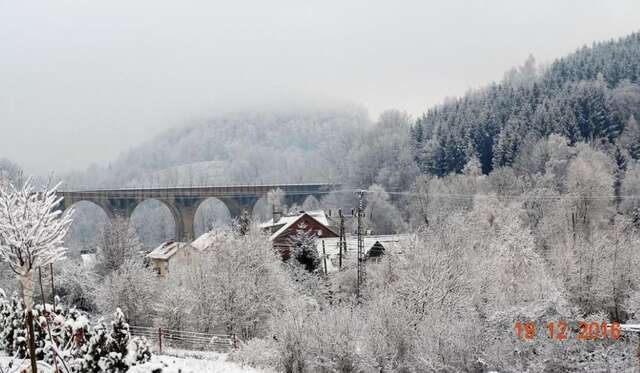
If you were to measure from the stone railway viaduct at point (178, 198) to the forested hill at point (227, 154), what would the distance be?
1844 inches

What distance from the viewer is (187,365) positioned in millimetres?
12742

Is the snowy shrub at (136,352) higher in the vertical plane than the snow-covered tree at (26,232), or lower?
lower

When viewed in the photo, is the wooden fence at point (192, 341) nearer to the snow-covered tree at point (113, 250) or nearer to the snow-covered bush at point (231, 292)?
the snow-covered bush at point (231, 292)

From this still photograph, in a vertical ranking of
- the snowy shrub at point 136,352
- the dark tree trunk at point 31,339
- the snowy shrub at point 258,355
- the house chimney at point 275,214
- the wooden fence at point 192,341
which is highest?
the dark tree trunk at point 31,339

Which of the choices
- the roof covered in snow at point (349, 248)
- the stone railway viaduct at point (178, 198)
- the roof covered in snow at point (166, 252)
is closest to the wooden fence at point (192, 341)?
the roof covered in snow at point (349, 248)

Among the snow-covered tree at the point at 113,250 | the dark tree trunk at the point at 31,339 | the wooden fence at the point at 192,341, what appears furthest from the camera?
the snow-covered tree at the point at 113,250

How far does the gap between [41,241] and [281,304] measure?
1582 centimetres

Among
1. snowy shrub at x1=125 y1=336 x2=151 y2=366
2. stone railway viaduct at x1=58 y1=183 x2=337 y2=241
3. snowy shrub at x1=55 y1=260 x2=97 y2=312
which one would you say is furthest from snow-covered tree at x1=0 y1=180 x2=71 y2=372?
stone railway viaduct at x1=58 y1=183 x2=337 y2=241

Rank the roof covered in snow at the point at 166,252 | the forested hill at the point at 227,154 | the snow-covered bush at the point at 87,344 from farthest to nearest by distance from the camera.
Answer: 1. the forested hill at the point at 227,154
2. the roof covered in snow at the point at 166,252
3. the snow-covered bush at the point at 87,344

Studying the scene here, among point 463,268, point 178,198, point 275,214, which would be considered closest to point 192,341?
point 463,268

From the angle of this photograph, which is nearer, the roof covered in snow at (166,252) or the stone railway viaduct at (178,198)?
the roof covered in snow at (166,252)

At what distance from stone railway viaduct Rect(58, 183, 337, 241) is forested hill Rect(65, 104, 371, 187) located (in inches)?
1844

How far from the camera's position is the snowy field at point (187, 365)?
431 inches

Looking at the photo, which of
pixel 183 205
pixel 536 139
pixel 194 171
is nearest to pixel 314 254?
pixel 536 139
